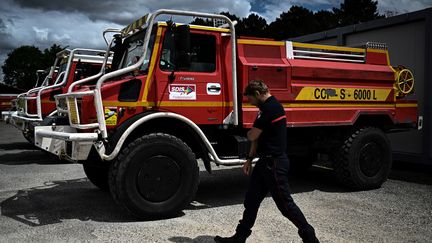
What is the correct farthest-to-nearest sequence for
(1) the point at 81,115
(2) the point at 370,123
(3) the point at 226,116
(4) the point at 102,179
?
(2) the point at 370,123, (4) the point at 102,179, (3) the point at 226,116, (1) the point at 81,115

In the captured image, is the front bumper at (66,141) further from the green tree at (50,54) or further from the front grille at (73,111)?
the green tree at (50,54)

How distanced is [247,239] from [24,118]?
7489mm

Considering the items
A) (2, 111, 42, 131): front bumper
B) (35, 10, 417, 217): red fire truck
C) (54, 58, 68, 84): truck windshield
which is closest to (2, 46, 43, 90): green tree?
(54, 58, 68, 84): truck windshield

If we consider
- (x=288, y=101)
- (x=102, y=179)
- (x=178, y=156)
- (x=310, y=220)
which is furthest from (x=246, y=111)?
(x=102, y=179)

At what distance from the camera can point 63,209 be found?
6305 mm

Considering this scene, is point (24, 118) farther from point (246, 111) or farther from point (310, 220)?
point (310, 220)

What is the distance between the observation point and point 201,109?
6293 millimetres

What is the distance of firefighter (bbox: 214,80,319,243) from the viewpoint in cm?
429

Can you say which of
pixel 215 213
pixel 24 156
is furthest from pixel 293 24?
pixel 215 213

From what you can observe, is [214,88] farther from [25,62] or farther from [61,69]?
[25,62]

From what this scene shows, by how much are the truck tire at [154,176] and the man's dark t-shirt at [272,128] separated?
1.66 meters

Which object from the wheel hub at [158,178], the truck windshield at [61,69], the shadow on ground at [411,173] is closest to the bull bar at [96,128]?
the wheel hub at [158,178]

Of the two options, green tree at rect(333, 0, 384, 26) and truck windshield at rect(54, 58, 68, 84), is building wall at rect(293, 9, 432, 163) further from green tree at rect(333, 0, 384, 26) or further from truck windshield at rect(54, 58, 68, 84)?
green tree at rect(333, 0, 384, 26)

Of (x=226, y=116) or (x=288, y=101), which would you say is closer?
(x=226, y=116)
